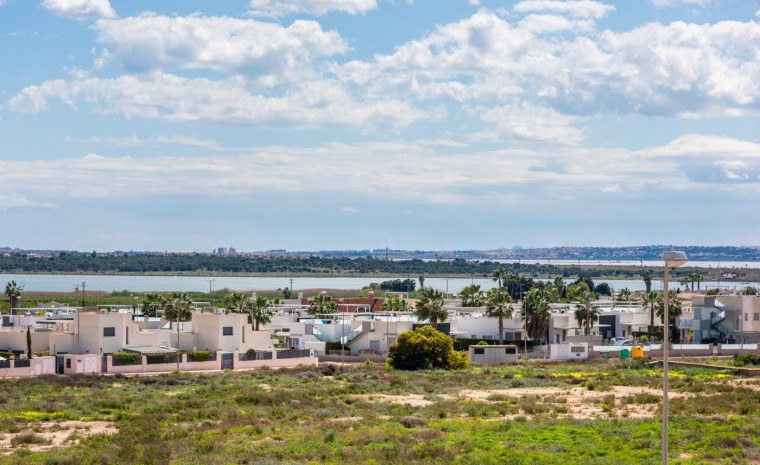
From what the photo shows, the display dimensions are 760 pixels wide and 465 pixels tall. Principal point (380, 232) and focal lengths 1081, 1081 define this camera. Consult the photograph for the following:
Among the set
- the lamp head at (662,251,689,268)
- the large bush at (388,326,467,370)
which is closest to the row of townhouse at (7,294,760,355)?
the large bush at (388,326,467,370)

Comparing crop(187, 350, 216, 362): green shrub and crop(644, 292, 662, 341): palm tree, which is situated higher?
crop(644, 292, 662, 341): palm tree

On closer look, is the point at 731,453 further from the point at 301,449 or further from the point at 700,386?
the point at 700,386

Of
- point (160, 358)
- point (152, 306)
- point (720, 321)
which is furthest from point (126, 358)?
point (720, 321)

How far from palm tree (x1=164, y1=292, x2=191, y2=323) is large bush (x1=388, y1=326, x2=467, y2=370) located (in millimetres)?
18439

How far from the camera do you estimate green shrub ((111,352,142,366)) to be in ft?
210

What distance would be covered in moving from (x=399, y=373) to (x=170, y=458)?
29.9m

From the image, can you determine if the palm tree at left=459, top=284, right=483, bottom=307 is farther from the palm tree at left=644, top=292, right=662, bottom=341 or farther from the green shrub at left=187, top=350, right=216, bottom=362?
the green shrub at left=187, top=350, right=216, bottom=362

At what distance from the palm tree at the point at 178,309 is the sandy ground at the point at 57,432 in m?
35.9

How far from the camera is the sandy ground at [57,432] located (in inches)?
1420

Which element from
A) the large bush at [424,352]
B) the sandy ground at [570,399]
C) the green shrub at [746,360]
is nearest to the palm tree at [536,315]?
the large bush at [424,352]

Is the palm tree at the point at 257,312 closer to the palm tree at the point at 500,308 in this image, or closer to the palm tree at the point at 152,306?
the palm tree at the point at 152,306

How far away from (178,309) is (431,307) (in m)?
19.4

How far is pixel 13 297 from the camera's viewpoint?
108 m

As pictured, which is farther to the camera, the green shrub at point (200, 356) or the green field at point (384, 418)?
the green shrub at point (200, 356)
